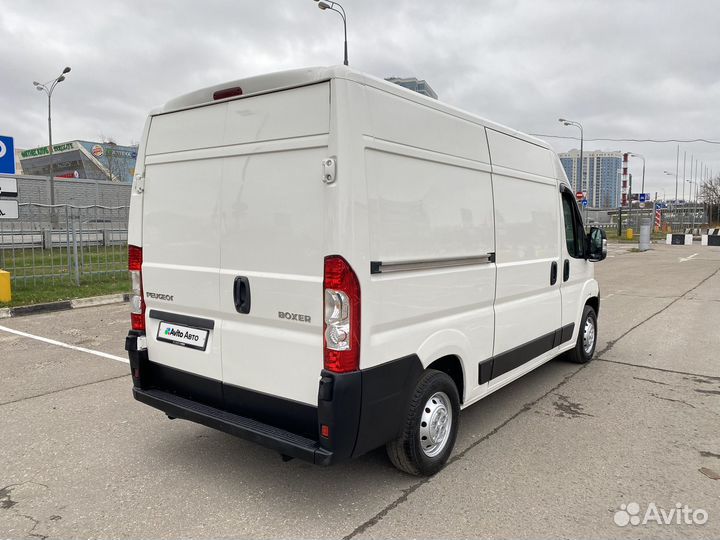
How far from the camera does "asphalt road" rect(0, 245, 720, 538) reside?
296 centimetres

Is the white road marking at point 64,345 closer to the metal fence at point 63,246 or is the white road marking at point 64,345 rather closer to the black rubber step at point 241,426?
the black rubber step at point 241,426

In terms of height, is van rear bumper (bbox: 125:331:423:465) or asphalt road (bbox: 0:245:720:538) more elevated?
van rear bumper (bbox: 125:331:423:465)

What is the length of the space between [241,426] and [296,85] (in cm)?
202

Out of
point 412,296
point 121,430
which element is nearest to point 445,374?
point 412,296

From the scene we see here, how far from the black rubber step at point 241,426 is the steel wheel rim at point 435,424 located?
805 millimetres

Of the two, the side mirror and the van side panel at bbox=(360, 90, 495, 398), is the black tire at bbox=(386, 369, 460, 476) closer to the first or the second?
the van side panel at bbox=(360, 90, 495, 398)

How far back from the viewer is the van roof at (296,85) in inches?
114

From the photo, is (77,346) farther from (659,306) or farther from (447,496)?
(659,306)

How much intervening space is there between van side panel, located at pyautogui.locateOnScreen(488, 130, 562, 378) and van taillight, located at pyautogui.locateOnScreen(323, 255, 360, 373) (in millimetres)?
1717

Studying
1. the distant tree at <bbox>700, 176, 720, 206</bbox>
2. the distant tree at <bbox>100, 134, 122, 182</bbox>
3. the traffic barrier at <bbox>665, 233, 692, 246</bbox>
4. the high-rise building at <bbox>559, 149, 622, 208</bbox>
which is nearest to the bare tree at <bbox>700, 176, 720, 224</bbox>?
the distant tree at <bbox>700, 176, 720, 206</bbox>

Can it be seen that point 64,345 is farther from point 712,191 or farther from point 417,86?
point 712,191

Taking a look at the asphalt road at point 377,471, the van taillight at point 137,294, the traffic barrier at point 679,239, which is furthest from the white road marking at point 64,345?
the traffic barrier at point 679,239

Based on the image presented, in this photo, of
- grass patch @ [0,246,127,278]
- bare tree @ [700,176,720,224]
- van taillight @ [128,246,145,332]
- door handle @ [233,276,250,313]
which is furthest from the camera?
bare tree @ [700,176,720,224]

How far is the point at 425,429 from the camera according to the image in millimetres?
3459
